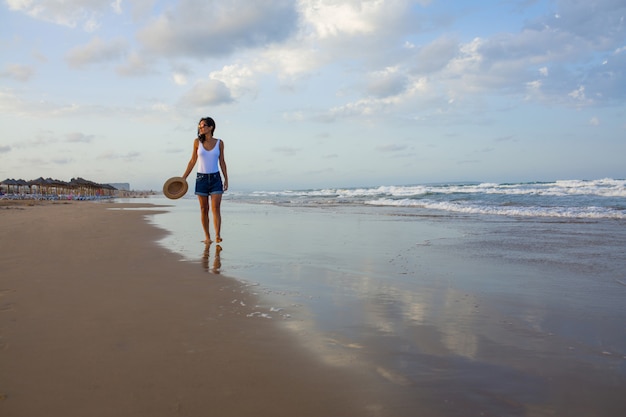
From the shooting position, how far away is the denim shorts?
667cm

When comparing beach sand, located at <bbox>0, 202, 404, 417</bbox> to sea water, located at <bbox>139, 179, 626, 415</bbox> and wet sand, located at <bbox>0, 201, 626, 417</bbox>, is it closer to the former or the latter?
wet sand, located at <bbox>0, 201, 626, 417</bbox>

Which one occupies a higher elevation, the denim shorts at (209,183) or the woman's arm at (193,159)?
the woman's arm at (193,159)

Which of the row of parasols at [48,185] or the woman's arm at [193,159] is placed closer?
the woman's arm at [193,159]

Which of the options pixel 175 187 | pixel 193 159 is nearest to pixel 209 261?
pixel 193 159

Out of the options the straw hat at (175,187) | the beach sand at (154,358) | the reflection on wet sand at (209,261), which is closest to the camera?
the beach sand at (154,358)

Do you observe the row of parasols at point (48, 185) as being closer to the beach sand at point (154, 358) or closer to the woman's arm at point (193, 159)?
the woman's arm at point (193, 159)

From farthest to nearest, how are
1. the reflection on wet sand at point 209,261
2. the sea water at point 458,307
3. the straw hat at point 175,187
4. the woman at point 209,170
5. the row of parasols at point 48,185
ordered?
1. the row of parasols at point 48,185
2. the straw hat at point 175,187
3. the woman at point 209,170
4. the reflection on wet sand at point 209,261
5. the sea water at point 458,307

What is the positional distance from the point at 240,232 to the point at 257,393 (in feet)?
22.7

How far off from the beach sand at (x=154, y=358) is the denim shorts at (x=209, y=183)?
117 inches

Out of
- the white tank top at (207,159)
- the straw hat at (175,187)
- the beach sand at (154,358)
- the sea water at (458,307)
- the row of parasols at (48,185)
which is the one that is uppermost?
the row of parasols at (48,185)

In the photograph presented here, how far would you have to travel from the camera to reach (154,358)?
209cm

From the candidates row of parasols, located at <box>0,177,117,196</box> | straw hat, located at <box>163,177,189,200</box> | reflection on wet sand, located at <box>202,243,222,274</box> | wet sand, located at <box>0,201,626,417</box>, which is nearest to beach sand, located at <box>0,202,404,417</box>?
wet sand, located at <box>0,201,626,417</box>

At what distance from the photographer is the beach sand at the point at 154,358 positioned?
167 cm

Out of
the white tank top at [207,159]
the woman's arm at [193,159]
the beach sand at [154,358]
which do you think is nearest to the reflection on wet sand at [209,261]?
the beach sand at [154,358]
